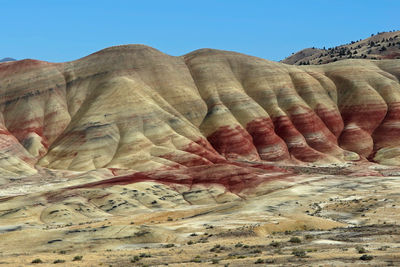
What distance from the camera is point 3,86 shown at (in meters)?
163

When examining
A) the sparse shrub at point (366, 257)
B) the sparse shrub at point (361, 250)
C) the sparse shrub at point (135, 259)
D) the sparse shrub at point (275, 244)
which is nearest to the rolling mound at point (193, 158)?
the sparse shrub at point (275, 244)

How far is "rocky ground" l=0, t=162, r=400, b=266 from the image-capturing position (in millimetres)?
39219

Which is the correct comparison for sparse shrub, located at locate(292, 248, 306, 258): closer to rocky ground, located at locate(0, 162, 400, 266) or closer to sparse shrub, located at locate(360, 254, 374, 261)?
rocky ground, located at locate(0, 162, 400, 266)

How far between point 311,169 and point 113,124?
50.6 metres

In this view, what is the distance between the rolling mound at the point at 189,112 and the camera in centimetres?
13700

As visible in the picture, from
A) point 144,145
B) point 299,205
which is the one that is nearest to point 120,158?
point 144,145

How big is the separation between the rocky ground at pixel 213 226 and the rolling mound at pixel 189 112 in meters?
28.7

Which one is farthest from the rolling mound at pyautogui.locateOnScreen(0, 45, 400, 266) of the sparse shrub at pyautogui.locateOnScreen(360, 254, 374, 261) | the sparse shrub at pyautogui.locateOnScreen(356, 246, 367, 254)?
the sparse shrub at pyautogui.locateOnScreen(360, 254, 374, 261)

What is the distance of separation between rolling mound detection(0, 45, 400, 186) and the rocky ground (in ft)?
94.2

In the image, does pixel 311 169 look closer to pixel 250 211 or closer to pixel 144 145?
pixel 144 145

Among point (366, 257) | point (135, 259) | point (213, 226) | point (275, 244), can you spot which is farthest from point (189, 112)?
point (366, 257)

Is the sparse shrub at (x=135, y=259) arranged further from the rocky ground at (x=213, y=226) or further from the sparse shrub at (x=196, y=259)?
the sparse shrub at (x=196, y=259)

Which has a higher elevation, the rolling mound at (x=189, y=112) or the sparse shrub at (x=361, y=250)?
the rolling mound at (x=189, y=112)

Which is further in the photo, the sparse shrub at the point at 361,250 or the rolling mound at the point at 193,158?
the rolling mound at the point at 193,158
